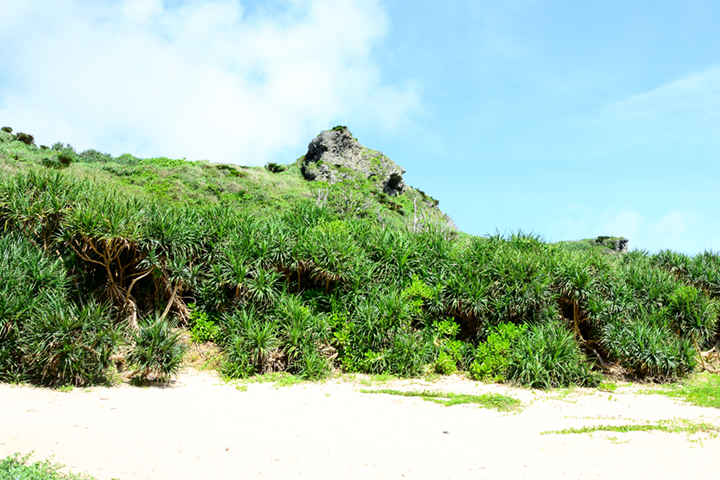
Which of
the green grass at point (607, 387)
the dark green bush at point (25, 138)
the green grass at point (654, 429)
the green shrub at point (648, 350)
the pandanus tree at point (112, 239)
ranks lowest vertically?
the green grass at point (607, 387)

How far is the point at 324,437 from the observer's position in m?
6.84

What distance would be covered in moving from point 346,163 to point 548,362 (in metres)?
40.4

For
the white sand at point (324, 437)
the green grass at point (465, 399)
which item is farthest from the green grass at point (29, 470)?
the green grass at point (465, 399)

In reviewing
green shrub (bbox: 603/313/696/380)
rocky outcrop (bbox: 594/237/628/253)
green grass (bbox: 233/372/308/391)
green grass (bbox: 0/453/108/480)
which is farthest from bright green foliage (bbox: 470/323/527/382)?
rocky outcrop (bbox: 594/237/628/253)

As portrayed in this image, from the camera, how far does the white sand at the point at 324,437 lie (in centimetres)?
552

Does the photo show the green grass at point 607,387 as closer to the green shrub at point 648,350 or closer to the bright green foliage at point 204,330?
the green shrub at point 648,350

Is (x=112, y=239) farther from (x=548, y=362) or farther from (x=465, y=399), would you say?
(x=548, y=362)

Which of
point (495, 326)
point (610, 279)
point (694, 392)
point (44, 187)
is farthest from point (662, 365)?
point (44, 187)

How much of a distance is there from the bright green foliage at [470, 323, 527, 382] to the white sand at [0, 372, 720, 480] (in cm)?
158

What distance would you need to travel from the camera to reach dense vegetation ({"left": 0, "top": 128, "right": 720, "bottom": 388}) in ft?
35.3

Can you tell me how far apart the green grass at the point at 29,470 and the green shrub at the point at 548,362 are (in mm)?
8864

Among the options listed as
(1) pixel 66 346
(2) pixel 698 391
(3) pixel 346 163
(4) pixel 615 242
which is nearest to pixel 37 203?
(1) pixel 66 346

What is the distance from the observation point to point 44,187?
11672 millimetres

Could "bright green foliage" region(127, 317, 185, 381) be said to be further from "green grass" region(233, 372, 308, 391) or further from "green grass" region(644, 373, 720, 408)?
"green grass" region(644, 373, 720, 408)
